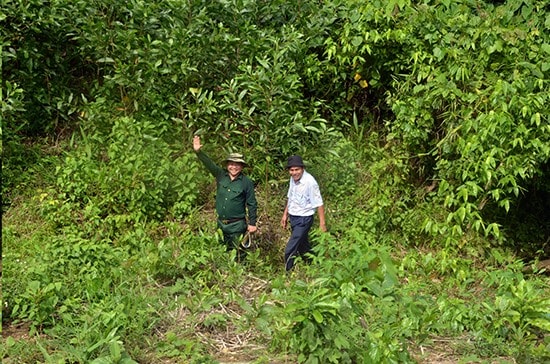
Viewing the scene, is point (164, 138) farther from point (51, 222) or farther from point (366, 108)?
point (366, 108)

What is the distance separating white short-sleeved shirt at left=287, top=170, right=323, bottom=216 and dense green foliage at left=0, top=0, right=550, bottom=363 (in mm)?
380

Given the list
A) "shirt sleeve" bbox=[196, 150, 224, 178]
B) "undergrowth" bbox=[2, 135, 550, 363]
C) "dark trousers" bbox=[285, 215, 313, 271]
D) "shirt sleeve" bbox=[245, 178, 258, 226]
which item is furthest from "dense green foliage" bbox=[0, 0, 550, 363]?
"shirt sleeve" bbox=[196, 150, 224, 178]

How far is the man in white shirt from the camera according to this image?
6.14m

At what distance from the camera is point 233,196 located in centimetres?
605

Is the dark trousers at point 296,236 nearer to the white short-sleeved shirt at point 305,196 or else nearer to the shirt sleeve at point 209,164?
the white short-sleeved shirt at point 305,196

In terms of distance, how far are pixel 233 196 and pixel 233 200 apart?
0.13 ft

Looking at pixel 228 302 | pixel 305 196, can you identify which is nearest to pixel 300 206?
pixel 305 196

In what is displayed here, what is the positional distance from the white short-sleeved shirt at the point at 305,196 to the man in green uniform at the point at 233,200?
0.40 meters

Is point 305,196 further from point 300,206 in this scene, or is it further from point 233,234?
point 233,234

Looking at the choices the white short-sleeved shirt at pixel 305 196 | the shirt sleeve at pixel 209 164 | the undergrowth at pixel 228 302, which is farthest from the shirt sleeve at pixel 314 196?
the shirt sleeve at pixel 209 164

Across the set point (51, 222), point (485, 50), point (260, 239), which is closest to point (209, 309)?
point (260, 239)

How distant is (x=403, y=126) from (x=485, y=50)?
1.11 meters

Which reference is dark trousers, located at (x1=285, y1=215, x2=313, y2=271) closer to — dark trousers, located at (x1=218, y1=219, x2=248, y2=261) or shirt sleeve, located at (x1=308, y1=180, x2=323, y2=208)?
shirt sleeve, located at (x1=308, y1=180, x2=323, y2=208)

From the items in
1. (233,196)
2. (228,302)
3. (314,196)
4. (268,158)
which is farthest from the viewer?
(268,158)
